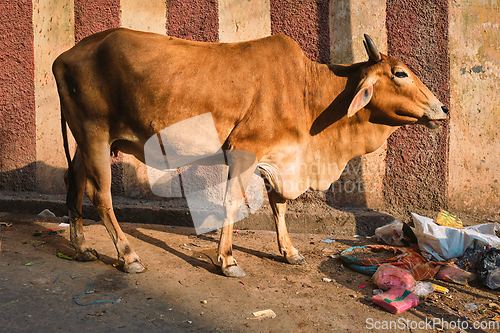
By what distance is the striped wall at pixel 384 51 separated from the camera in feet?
13.0

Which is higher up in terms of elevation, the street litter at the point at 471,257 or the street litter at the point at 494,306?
the street litter at the point at 471,257

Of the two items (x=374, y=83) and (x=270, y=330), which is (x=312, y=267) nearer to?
(x=270, y=330)

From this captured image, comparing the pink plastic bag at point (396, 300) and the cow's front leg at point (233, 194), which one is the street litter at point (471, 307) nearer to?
the pink plastic bag at point (396, 300)

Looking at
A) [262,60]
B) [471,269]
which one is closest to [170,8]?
[262,60]

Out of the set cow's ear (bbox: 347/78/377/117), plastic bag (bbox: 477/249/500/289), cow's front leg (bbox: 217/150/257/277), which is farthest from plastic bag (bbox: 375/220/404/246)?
cow's front leg (bbox: 217/150/257/277)

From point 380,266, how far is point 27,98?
450cm

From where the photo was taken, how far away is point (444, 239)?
9.99 ft

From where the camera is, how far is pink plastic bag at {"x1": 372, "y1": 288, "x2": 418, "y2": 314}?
2248 mm

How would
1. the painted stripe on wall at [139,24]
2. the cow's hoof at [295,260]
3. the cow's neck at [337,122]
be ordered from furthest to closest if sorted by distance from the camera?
the painted stripe on wall at [139,24], the cow's hoof at [295,260], the cow's neck at [337,122]

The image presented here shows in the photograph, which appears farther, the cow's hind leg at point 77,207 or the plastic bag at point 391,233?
the plastic bag at point 391,233

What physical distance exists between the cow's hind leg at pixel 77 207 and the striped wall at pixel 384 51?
1.29 m

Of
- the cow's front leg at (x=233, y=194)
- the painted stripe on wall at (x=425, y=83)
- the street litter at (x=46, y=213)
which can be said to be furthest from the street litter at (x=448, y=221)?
the street litter at (x=46, y=213)

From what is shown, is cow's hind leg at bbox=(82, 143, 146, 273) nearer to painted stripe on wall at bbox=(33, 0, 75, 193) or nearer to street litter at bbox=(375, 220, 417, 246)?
painted stripe on wall at bbox=(33, 0, 75, 193)

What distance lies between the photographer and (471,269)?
2881 millimetres
